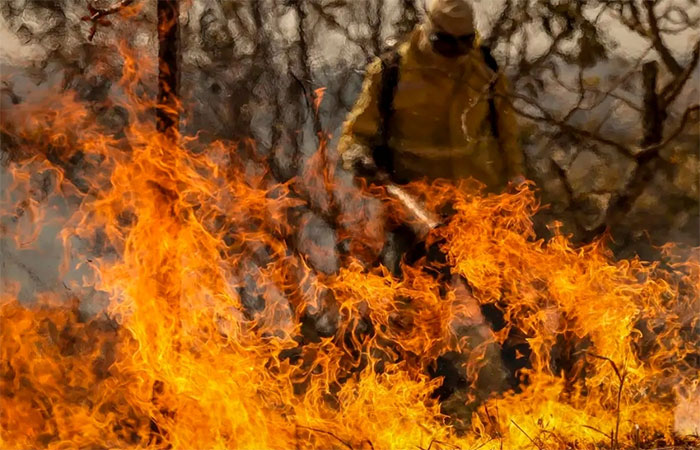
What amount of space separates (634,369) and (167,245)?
8.11 ft

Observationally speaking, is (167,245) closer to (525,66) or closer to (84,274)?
(84,274)

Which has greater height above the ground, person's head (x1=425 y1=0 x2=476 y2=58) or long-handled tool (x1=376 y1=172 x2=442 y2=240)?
person's head (x1=425 y1=0 x2=476 y2=58)

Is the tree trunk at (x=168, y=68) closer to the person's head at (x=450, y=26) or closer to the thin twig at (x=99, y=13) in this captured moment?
the thin twig at (x=99, y=13)

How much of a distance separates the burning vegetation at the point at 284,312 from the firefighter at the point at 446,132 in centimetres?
5

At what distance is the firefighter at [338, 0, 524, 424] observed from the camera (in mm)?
3430

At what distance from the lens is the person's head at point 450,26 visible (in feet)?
11.0

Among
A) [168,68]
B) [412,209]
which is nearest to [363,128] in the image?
[412,209]

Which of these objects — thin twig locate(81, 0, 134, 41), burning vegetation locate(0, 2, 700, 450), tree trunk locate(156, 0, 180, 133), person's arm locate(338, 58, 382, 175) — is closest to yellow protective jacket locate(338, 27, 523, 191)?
person's arm locate(338, 58, 382, 175)

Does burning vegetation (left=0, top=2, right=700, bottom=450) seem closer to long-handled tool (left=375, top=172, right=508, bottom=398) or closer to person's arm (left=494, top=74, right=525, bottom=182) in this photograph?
long-handled tool (left=375, top=172, right=508, bottom=398)

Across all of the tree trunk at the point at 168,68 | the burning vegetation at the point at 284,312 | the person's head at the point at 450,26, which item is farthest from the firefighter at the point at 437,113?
the tree trunk at the point at 168,68

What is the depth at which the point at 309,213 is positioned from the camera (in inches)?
138

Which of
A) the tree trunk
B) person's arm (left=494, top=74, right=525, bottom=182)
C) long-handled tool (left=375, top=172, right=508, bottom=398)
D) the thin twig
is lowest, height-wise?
long-handled tool (left=375, top=172, right=508, bottom=398)

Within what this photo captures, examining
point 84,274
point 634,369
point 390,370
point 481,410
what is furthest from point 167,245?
point 634,369

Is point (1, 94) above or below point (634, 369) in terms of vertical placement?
above
